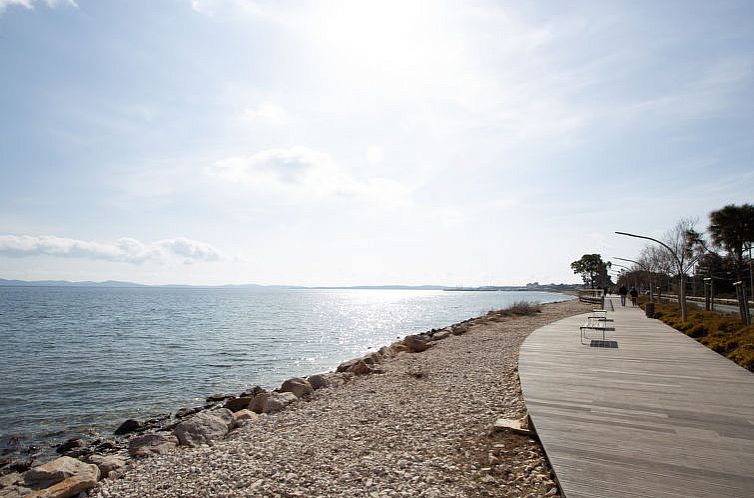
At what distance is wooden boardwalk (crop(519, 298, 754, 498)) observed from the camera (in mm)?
3855

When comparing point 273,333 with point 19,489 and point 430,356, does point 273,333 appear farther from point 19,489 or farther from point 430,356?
point 19,489

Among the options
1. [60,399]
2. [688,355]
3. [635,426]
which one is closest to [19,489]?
[60,399]

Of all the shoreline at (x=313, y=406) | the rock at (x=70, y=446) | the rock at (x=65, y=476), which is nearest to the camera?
the shoreline at (x=313, y=406)

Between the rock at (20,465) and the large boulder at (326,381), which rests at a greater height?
the large boulder at (326,381)

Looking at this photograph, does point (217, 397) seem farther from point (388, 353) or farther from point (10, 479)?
point (388, 353)

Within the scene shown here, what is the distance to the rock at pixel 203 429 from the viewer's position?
783 cm

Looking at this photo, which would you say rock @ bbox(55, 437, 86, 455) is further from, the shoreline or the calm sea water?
the shoreline

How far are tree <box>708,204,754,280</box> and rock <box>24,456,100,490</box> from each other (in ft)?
132

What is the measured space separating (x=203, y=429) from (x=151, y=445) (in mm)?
1127

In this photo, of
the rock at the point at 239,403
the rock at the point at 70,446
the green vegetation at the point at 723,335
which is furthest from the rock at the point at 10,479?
the green vegetation at the point at 723,335

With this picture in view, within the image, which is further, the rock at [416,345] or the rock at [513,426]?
the rock at [416,345]

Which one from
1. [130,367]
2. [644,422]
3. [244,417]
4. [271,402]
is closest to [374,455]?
[644,422]

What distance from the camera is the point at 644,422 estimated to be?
210 inches

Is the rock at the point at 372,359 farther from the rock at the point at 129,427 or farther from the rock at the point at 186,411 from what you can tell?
the rock at the point at 129,427
